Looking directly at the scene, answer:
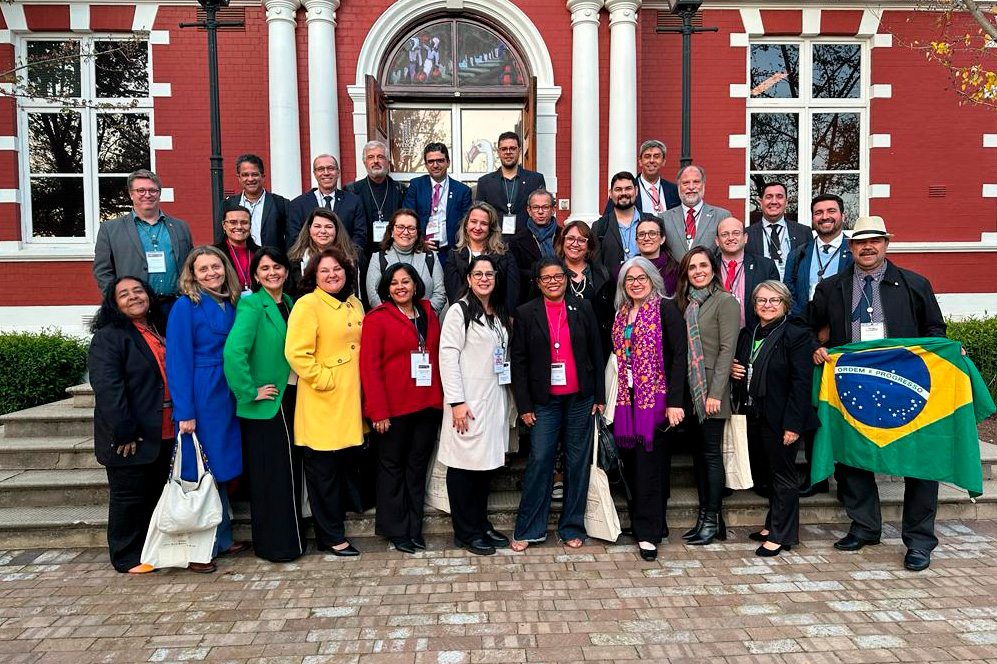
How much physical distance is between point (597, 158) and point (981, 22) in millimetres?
4263

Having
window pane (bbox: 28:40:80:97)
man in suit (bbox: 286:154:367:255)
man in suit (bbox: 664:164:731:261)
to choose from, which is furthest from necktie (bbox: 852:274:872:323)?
window pane (bbox: 28:40:80:97)

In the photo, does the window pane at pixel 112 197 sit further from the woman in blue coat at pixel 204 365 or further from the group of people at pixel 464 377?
the woman in blue coat at pixel 204 365

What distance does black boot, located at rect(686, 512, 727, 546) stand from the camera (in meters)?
4.26

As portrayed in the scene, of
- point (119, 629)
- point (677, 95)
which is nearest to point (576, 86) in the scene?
point (677, 95)

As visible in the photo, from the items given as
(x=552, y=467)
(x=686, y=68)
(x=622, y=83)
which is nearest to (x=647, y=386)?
(x=552, y=467)

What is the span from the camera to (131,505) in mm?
3926

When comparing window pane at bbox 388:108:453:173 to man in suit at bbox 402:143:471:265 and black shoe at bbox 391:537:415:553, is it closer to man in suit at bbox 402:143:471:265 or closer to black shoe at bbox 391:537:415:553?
man in suit at bbox 402:143:471:265

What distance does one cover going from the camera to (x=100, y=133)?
8602 mm

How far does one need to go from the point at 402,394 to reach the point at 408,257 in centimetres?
104

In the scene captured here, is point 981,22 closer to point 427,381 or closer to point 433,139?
point 433,139

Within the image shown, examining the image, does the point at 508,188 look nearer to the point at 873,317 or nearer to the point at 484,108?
the point at 873,317

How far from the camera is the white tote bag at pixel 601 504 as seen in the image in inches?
164

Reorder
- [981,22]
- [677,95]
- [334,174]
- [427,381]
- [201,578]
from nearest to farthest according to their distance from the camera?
1. [201,578]
2. [427,381]
3. [334,174]
4. [981,22]
5. [677,95]

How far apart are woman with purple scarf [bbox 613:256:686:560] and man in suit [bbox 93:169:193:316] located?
3.22 meters
